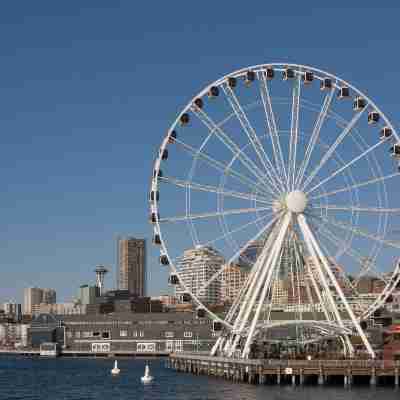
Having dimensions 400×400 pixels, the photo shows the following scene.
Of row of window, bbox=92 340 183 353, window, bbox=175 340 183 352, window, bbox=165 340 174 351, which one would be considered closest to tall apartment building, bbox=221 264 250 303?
window, bbox=175 340 183 352

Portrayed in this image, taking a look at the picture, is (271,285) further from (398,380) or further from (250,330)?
(398,380)

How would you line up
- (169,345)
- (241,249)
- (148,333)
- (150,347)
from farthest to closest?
1. (148,333)
2. (150,347)
3. (169,345)
4. (241,249)

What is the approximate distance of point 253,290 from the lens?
81438 millimetres

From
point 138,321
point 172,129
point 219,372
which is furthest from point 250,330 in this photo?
point 138,321

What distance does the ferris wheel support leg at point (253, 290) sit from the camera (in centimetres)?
7919

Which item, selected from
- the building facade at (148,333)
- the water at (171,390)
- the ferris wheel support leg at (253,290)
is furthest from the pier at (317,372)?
the building facade at (148,333)

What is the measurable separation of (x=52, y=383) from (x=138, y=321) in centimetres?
10132

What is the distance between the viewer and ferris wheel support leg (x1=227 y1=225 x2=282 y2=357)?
79188 millimetres

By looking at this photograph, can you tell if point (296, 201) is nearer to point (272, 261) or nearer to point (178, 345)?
point (272, 261)

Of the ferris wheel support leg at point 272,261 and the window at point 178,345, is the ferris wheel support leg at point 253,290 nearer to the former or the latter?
the ferris wheel support leg at point 272,261

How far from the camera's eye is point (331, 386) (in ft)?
254

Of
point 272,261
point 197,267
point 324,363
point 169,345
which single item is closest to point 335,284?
point 272,261

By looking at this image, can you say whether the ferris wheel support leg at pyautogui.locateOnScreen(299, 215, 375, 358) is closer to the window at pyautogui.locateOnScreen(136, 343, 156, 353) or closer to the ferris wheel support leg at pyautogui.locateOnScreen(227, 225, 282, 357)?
the ferris wheel support leg at pyautogui.locateOnScreen(227, 225, 282, 357)

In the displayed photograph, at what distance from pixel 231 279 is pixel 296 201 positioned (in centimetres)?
1773
